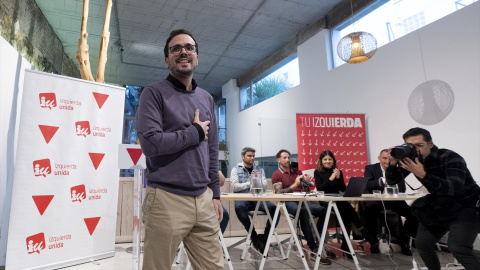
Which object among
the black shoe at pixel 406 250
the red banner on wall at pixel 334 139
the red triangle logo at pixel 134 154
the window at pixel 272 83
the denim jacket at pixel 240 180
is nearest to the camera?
the red triangle logo at pixel 134 154

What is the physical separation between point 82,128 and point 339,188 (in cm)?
288

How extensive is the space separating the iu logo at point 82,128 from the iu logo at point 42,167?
378mm

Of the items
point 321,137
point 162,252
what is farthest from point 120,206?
point 162,252

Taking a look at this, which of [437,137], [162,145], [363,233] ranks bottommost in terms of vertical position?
[363,233]

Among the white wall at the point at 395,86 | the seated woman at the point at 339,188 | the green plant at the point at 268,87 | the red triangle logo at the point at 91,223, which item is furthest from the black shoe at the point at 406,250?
the green plant at the point at 268,87

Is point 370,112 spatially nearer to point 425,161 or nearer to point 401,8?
point 401,8

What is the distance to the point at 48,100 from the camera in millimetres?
2738

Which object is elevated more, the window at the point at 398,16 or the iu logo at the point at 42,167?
the window at the point at 398,16

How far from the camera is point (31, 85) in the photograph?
2664mm

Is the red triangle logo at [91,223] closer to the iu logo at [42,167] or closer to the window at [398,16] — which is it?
the iu logo at [42,167]

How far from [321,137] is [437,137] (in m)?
1.49

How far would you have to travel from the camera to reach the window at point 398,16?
3834 millimetres

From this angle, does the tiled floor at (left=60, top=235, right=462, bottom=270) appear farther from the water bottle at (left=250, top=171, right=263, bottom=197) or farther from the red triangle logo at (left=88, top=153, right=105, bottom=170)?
the red triangle logo at (left=88, top=153, right=105, bottom=170)

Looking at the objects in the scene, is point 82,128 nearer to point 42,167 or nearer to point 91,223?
point 42,167
